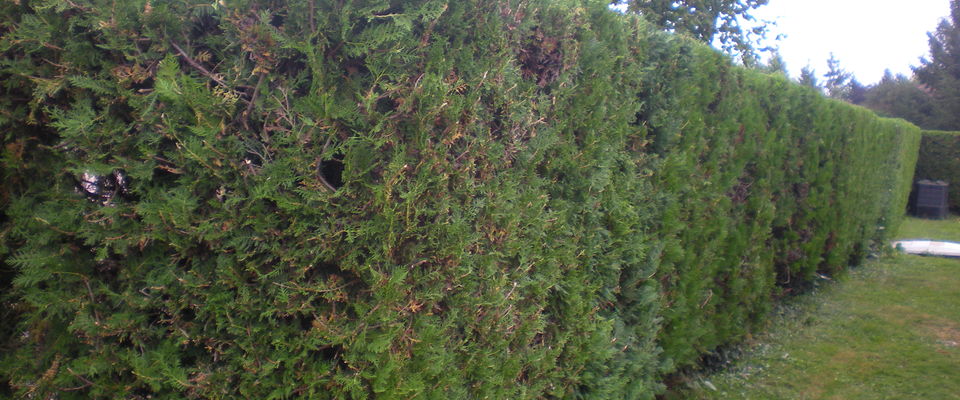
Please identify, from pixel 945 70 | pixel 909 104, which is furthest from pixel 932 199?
pixel 945 70

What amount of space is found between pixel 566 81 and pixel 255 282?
6.08 feet

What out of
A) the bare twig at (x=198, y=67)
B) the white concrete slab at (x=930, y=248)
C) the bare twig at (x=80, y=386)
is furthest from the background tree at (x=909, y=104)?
the bare twig at (x=80, y=386)

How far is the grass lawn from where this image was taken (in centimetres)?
521

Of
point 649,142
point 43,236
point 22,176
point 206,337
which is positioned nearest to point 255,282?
point 206,337

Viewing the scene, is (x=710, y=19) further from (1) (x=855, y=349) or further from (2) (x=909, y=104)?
(2) (x=909, y=104)

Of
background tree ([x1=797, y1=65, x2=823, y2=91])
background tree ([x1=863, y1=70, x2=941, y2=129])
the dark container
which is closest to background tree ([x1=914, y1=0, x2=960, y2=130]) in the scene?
background tree ([x1=863, y1=70, x2=941, y2=129])

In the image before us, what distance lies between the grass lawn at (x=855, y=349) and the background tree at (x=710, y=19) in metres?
5.21

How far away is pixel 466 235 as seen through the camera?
261cm

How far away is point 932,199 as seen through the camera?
19.3 metres

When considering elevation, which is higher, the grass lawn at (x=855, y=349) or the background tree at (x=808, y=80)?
the background tree at (x=808, y=80)

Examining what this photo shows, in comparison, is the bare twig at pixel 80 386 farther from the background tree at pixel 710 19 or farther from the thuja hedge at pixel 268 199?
the background tree at pixel 710 19

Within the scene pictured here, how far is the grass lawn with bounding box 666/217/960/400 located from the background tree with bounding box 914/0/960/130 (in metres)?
27.1

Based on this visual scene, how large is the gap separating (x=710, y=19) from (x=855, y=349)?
28.1ft

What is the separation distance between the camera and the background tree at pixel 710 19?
12688 millimetres
